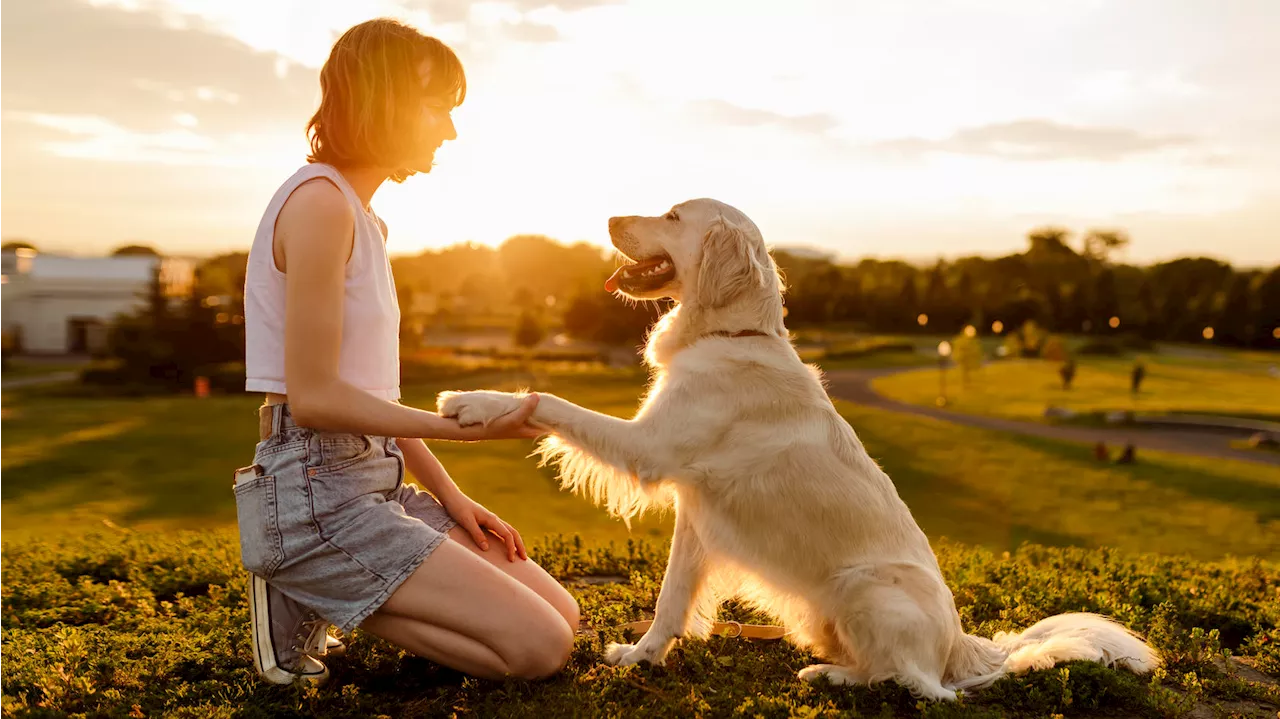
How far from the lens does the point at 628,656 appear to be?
4016mm

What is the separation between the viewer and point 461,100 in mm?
3664

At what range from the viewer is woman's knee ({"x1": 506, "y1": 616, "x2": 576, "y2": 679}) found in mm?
3648

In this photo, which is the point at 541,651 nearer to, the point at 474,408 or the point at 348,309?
the point at 474,408

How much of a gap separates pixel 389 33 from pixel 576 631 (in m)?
3.05

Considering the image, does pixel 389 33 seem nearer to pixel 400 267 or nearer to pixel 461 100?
pixel 461 100

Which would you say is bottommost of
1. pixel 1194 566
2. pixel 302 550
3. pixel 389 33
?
pixel 1194 566

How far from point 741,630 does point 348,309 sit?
2.72 m

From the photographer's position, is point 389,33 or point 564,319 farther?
point 564,319

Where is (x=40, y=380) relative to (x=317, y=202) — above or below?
below

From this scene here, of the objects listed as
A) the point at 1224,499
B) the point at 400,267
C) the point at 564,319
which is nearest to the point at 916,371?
the point at 564,319

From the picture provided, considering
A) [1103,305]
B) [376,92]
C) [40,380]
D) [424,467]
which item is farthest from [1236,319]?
[40,380]

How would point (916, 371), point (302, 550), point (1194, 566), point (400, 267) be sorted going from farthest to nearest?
point (400, 267)
point (916, 371)
point (1194, 566)
point (302, 550)

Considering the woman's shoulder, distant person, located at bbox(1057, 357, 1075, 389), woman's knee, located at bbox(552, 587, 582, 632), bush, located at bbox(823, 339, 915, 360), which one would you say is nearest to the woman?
the woman's shoulder

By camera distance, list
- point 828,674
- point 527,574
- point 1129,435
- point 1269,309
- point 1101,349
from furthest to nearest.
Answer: point 1101,349 < point 1269,309 < point 1129,435 < point 527,574 < point 828,674
